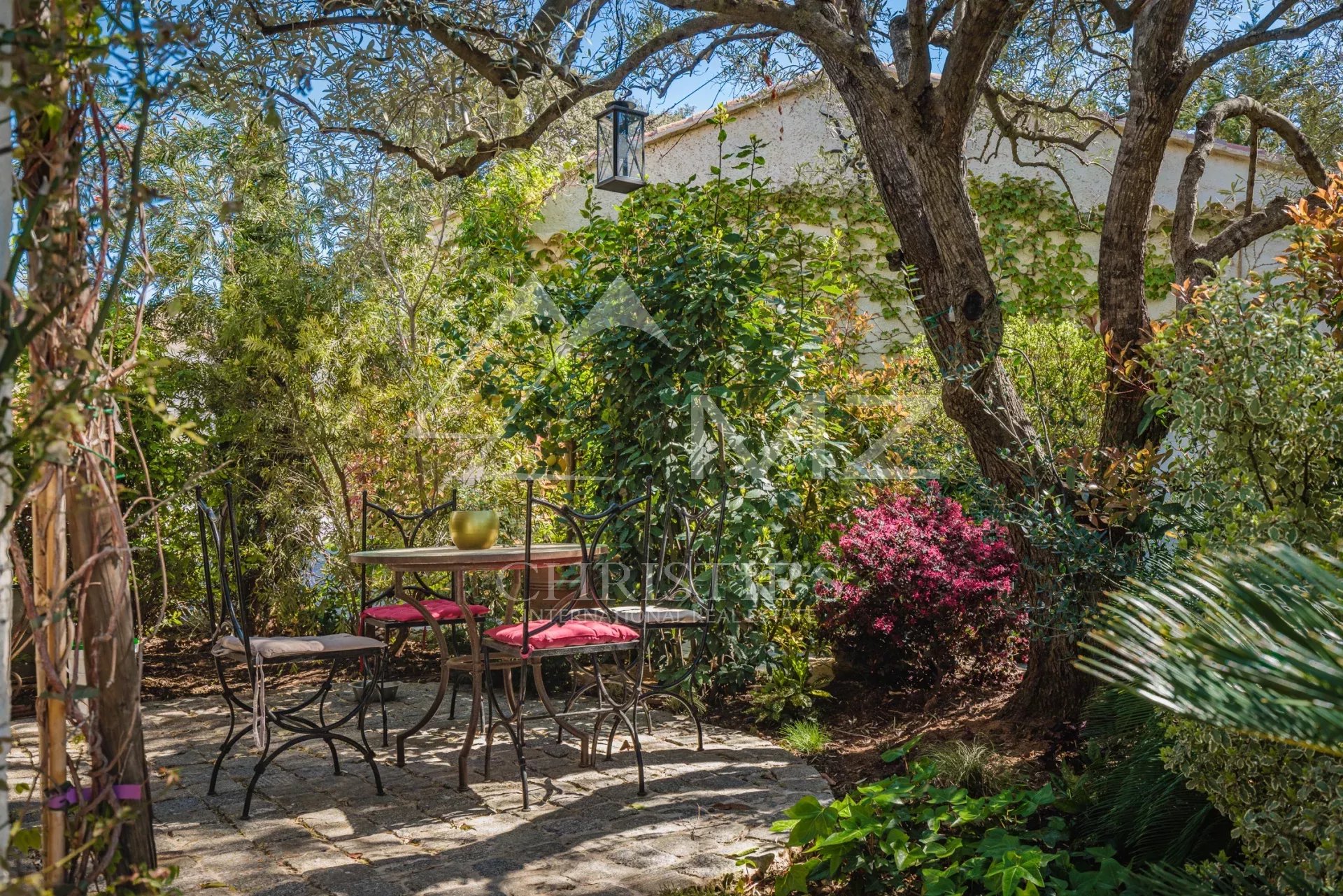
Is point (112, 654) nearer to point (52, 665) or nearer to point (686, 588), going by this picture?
point (52, 665)

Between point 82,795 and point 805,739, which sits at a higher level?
point 82,795

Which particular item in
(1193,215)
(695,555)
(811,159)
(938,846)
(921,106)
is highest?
(811,159)

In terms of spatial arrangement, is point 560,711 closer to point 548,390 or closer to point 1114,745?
point 548,390

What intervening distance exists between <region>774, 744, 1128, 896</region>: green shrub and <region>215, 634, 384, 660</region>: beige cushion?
1.68 m

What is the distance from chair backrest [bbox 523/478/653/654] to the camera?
352cm

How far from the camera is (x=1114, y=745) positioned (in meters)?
3.26

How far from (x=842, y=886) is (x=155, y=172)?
4.67m

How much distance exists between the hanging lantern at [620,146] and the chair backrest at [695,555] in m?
1.54

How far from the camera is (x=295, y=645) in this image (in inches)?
139

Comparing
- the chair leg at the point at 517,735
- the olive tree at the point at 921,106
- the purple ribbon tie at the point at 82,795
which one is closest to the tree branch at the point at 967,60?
the olive tree at the point at 921,106

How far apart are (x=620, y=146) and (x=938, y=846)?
10.9ft

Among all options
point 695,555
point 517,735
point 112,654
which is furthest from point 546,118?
point 112,654

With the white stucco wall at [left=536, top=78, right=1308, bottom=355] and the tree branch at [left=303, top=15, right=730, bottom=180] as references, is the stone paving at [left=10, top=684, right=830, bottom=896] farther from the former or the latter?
the white stucco wall at [left=536, top=78, right=1308, bottom=355]

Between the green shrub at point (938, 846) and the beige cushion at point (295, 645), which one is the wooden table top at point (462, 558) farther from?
Result: the green shrub at point (938, 846)
